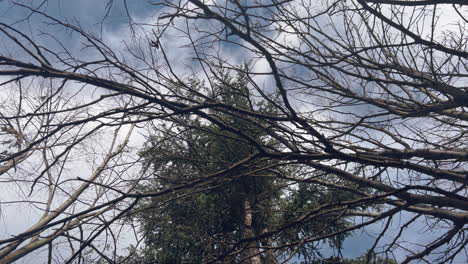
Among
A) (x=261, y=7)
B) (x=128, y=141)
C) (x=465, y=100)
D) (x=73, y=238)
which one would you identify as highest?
(x=128, y=141)

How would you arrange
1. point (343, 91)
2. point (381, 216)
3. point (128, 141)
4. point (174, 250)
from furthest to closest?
point (174, 250) → point (128, 141) → point (343, 91) → point (381, 216)

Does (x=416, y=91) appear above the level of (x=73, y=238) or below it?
above

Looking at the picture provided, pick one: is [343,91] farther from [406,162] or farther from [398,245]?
[398,245]

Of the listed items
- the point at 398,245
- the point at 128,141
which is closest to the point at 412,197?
the point at 398,245

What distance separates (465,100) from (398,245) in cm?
159

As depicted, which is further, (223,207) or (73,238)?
(223,207)

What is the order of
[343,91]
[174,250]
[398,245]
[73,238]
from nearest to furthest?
[73,238]
[398,245]
[343,91]
[174,250]

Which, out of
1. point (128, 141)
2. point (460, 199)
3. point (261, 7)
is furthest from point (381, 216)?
point (128, 141)

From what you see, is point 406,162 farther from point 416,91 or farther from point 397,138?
point 416,91

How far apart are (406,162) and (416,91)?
1.65m

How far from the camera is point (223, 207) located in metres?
10.5

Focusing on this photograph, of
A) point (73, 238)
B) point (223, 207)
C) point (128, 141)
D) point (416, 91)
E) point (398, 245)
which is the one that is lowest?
point (398, 245)

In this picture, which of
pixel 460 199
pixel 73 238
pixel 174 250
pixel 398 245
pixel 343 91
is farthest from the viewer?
pixel 174 250

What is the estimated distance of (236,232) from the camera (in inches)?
410
